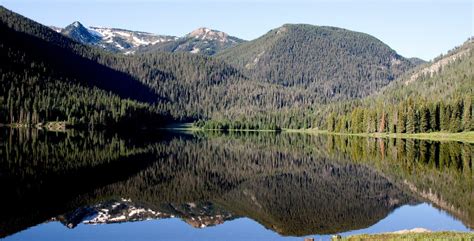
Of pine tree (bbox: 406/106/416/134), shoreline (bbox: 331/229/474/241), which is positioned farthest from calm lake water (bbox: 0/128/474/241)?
pine tree (bbox: 406/106/416/134)

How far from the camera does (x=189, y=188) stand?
6056 cm

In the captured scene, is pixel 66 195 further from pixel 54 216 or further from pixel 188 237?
pixel 188 237

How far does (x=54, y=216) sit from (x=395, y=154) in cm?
8377

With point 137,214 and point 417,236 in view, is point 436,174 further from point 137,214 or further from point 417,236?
point 417,236

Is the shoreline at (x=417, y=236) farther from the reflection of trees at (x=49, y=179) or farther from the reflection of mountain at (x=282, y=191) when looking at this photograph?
the reflection of trees at (x=49, y=179)

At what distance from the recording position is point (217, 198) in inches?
2175

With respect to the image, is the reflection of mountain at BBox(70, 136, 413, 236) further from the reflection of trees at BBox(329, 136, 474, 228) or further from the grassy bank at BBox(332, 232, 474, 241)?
the grassy bank at BBox(332, 232, 474, 241)

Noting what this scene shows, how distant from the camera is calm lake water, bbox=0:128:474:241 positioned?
39406 millimetres

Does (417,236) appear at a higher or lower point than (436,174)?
higher

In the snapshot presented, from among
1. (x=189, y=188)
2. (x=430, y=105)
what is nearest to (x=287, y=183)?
(x=189, y=188)

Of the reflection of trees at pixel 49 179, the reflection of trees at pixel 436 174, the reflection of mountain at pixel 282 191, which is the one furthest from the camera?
the reflection of trees at pixel 436 174

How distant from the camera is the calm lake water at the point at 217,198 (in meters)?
39.4

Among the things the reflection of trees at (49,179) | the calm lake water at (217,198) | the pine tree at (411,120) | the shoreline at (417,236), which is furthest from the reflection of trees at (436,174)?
the pine tree at (411,120)

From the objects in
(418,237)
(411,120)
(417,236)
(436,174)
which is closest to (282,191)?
(436,174)
